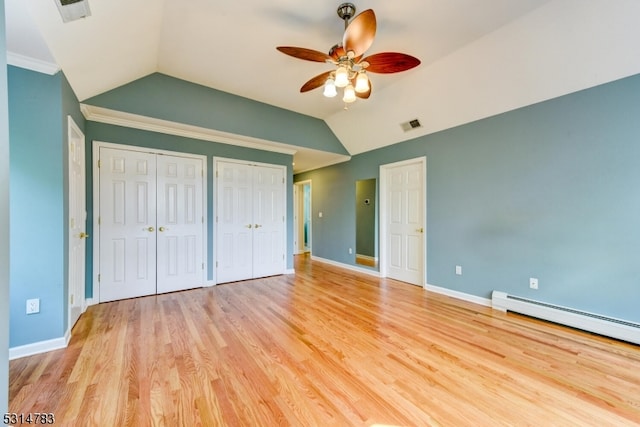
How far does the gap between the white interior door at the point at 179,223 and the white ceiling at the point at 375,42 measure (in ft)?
3.92

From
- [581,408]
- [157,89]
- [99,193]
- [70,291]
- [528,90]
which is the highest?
[157,89]

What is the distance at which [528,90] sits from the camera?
2.81 meters

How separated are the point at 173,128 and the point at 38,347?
9.26 feet

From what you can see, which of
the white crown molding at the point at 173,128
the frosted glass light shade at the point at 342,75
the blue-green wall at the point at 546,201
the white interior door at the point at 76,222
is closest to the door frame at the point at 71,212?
the white interior door at the point at 76,222

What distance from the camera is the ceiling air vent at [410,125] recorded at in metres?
3.89

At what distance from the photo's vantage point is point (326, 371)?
6.19 ft

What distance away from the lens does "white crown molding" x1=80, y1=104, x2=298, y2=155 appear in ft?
10.2

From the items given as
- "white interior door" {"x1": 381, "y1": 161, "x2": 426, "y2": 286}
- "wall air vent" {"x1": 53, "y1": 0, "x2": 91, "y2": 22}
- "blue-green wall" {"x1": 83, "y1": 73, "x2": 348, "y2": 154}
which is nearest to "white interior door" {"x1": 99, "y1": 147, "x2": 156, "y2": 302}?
"blue-green wall" {"x1": 83, "y1": 73, "x2": 348, "y2": 154}

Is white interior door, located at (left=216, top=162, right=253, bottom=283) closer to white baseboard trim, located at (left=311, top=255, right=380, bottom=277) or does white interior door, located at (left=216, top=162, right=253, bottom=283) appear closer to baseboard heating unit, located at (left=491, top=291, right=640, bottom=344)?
white baseboard trim, located at (left=311, top=255, right=380, bottom=277)

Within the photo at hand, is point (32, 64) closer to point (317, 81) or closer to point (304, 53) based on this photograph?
point (304, 53)

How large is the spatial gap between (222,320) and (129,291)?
1.65 m

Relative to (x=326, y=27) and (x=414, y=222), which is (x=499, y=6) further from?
(x=414, y=222)

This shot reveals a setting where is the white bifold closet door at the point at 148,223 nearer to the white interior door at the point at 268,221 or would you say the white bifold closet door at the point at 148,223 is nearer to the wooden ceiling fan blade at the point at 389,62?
the white interior door at the point at 268,221

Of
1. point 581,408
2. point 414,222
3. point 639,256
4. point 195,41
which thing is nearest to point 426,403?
point 581,408
